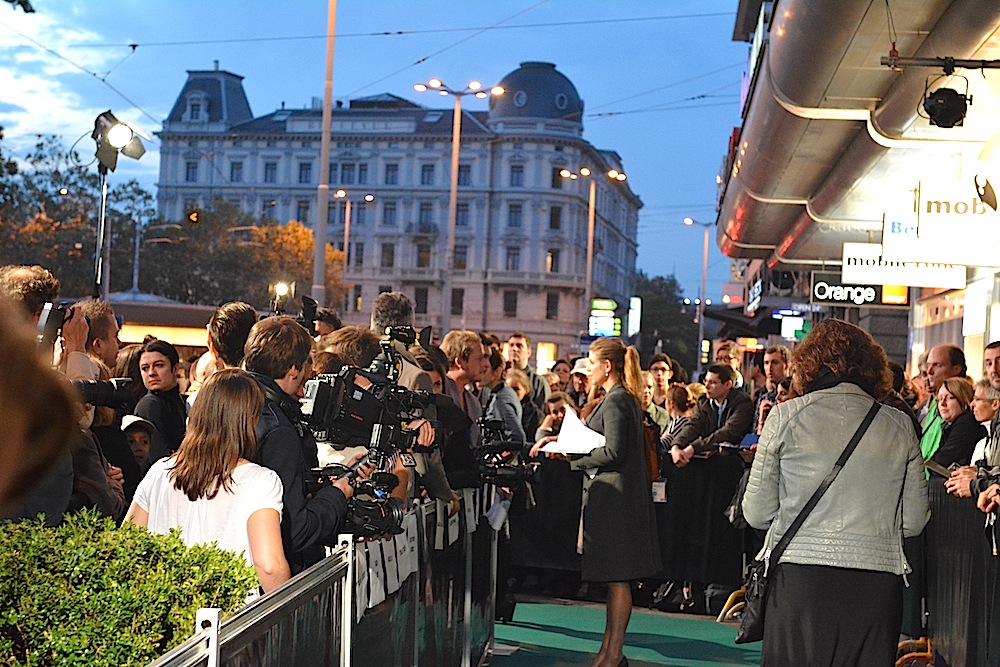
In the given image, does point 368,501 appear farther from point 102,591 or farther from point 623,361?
point 623,361

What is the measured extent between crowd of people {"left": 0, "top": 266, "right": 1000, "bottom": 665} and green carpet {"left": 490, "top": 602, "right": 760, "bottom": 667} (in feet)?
1.54

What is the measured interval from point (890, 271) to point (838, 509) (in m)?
10.1

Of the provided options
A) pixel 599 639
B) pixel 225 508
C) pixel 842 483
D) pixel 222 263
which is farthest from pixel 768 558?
pixel 222 263

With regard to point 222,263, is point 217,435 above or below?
below

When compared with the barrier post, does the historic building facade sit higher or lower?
higher

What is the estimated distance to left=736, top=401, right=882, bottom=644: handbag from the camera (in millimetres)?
6055

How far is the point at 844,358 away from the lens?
20.4 ft

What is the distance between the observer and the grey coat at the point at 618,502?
8.59 metres

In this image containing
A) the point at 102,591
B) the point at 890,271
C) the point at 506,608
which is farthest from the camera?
the point at 890,271

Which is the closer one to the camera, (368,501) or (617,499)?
(368,501)

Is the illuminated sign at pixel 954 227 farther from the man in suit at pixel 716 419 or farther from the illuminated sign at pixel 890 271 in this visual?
the illuminated sign at pixel 890 271

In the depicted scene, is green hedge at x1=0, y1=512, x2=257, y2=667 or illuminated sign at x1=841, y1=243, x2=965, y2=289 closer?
green hedge at x1=0, y1=512, x2=257, y2=667

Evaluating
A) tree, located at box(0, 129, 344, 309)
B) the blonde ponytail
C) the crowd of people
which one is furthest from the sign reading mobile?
tree, located at box(0, 129, 344, 309)

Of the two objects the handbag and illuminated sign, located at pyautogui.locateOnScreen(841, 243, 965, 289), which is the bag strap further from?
illuminated sign, located at pyautogui.locateOnScreen(841, 243, 965, 289)
